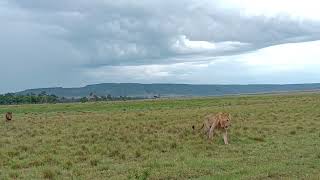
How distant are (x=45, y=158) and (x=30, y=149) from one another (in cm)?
310

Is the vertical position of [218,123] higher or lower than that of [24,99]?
higher

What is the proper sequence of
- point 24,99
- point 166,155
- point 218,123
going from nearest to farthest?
point 166,155 < point 218,123 < point 24,99

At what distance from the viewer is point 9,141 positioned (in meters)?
23.3

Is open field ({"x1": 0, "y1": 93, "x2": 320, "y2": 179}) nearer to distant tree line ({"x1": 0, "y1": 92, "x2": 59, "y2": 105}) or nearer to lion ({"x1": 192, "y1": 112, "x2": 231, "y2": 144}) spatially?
lion ({"x1": 192, "y1": 112, "x2": 231, "y2": 144})

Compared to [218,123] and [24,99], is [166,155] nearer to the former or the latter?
[218,123]

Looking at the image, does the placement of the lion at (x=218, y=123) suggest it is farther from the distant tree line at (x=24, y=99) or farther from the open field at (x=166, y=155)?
the distant tree line at (x=24, y=99)

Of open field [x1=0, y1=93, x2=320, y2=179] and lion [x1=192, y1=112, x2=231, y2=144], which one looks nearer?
open field [x1=0, y1=93, x2=320, y2=179]

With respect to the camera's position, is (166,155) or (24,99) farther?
(24,99)

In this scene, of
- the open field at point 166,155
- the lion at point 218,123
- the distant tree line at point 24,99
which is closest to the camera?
the open field at point 166,155

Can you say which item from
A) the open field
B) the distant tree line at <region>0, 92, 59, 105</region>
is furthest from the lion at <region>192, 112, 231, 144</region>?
the distant tree line at <region>0, 92, 59, 105</region>

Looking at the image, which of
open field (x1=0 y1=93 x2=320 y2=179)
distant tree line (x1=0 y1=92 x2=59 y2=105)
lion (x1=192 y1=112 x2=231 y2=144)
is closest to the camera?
open field (x1=0 y1=93 x2=320 y2=179)

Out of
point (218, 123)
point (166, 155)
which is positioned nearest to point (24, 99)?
point (218, 123)

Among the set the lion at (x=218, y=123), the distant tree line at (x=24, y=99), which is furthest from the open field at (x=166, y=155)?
the distant tree line at (x=24, y=99)

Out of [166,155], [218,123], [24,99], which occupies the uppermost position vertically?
[218,123]
